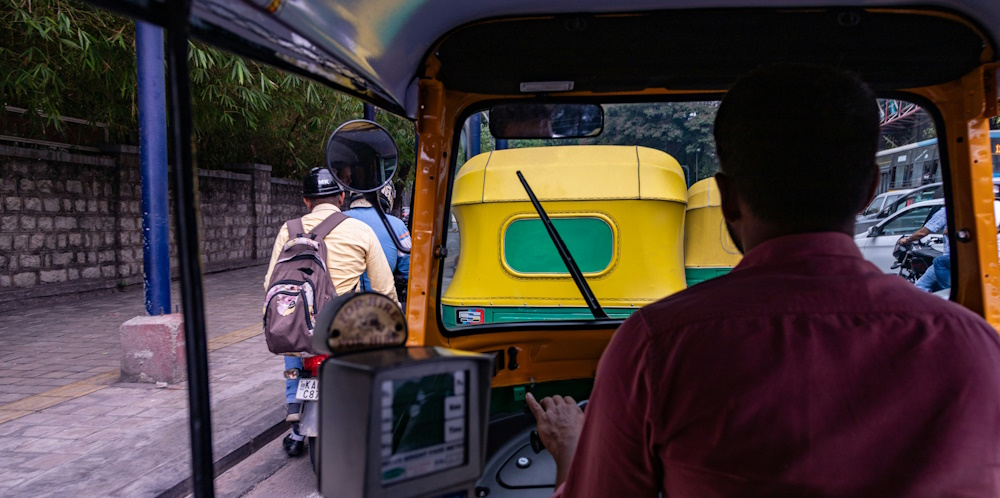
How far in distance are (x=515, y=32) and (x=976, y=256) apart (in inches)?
64.6

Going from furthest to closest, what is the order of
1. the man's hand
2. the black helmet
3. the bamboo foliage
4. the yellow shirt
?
the bamboo foliage < the black helmet < the yellow shirt < the man's hand

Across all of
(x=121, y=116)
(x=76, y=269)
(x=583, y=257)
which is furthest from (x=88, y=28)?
(x=583, y=257)

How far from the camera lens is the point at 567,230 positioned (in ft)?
11.5

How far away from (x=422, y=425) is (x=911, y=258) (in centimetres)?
415

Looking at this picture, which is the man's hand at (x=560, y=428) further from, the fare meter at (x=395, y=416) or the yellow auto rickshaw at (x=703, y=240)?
the yellow auto rickshaw at (x=703, y=240)

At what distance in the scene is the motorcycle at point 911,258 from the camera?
12.3 ft

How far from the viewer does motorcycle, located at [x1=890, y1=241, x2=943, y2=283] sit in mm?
3746

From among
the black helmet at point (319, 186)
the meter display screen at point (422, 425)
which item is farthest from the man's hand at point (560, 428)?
the black helmet at point (319, 186)

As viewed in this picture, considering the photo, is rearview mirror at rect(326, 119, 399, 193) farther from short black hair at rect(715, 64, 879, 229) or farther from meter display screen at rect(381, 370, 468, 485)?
meter display screen at rect(381, 370, 468, 485)

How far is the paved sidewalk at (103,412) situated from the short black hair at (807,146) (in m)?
3.93

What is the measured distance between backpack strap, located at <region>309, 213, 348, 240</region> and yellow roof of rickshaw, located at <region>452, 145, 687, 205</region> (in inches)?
32.4

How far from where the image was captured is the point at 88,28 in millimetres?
7289

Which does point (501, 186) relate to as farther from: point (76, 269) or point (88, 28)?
point (76, 269)

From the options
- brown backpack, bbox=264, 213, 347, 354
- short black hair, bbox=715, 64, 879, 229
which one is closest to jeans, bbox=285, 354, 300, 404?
brown backpack, bbox=264, 213, 347, 354
